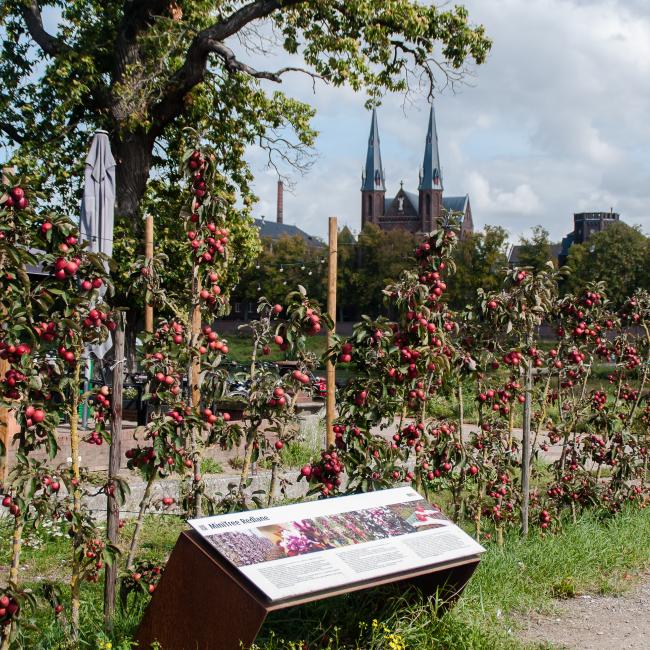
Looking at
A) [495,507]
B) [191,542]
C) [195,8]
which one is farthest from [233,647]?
[195,8]

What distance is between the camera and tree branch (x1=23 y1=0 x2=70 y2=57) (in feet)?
47.0

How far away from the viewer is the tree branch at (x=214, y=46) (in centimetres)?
1343

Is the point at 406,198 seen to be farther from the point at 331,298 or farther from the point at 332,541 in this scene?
the point at 332,541

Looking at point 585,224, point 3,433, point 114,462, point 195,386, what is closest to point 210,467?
point 3,433

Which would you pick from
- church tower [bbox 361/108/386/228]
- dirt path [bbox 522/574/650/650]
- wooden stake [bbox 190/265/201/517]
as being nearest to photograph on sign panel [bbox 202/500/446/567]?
wooden stake [bbox 190/265/201/517]

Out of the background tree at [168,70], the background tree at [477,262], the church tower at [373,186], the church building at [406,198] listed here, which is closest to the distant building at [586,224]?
the church building at [406,198]

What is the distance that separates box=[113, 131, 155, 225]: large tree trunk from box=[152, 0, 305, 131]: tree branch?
806mm

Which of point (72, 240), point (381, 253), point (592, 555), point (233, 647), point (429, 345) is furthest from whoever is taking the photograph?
point (381, 253)

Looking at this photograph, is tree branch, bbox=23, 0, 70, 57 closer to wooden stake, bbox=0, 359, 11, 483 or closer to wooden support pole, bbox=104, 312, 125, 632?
wooden stake, bbox=0, 359, 11, 483

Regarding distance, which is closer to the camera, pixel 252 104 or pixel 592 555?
pixel 592 555

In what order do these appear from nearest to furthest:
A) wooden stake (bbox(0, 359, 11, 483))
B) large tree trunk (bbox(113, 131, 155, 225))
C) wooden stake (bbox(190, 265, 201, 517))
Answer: wooden stake (bbox(0, 359, 11, 483))
wooden stake (bbox(190, 265, 201, 517))
large tree trunk (bbox(113, 131, 155, 225))

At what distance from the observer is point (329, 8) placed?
1432 centimetres

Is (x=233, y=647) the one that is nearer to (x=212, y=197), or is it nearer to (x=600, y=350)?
(x=212, y=197)

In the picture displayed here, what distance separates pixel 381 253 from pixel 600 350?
43457 millimetres
